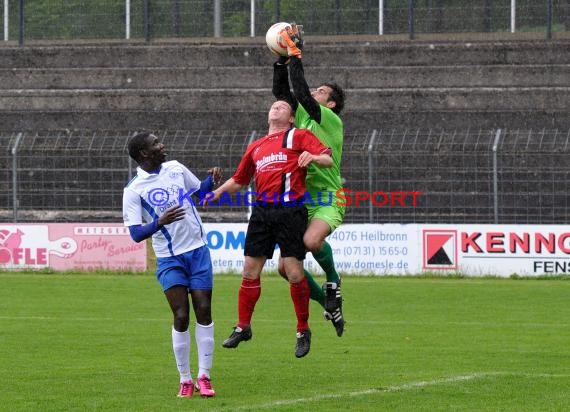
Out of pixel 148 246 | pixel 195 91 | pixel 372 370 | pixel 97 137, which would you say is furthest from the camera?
pixel 195 91

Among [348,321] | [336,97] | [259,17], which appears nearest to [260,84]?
[259,17]

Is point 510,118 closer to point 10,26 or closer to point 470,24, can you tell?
point 470,24

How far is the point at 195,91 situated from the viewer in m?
29.7

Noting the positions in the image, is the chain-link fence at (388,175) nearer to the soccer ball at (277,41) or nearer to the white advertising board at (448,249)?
the white advertising board at (448,249)

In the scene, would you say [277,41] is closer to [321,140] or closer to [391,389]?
[321,140]

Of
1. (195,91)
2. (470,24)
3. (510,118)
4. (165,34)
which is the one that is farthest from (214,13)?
(510,118)

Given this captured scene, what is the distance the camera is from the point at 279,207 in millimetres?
10992

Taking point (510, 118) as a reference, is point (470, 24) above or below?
above

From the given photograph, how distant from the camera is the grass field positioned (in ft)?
32.4

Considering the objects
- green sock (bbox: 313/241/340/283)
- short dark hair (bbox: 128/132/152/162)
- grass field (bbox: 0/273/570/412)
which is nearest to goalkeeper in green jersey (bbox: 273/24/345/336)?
green sock (bbox: 313/241/340/283)

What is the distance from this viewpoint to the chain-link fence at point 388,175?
24.0 meters

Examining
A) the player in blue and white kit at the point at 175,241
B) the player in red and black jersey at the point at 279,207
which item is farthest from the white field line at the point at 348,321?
the player in blue and white kit at the point at 175,241

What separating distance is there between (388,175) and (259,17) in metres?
8.90

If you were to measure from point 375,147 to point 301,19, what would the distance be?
7641mm
